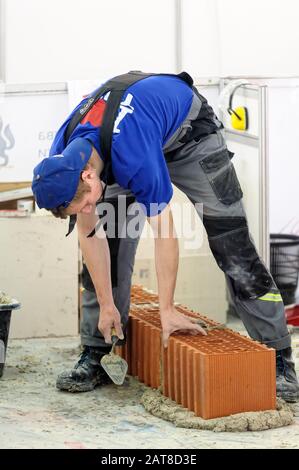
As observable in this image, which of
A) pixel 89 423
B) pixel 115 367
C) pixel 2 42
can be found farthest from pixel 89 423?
pixel 2 42

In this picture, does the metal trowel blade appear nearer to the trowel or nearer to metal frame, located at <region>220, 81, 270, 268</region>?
the trowel

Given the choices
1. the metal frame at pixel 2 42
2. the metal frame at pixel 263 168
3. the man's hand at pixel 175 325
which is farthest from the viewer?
the metal frame at pixel 2 42

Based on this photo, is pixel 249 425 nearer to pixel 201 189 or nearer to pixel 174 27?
pixel 201 189

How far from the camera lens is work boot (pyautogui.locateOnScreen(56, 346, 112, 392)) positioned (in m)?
3.88

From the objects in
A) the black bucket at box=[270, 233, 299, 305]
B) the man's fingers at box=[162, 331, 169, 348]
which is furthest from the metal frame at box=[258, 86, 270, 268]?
the man's fingers at box=[162, 331, 169, 348]

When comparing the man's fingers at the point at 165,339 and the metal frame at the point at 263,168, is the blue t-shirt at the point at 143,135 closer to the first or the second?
the man's fingers at the point at 165,339

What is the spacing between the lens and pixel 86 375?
12.8 ft

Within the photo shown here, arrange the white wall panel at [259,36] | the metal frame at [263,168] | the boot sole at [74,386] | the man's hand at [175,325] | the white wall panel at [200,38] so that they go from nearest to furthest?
the man's hand at [175,325], the boot sole at [74,386], the metal frame at [263,168], the white wall panel at [259,36], the white wall panel at [200,38]

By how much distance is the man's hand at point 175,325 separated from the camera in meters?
3.56

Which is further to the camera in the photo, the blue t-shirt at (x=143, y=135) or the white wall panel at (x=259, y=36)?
the white wall panel at (x=259, y=36)

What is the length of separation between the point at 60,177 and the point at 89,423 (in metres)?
0.96

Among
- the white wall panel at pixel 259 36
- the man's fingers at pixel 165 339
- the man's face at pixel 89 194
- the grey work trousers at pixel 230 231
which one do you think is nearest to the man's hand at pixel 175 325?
the man's fingers at pixel 165 339

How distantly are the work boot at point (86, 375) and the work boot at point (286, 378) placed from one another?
777 mm
